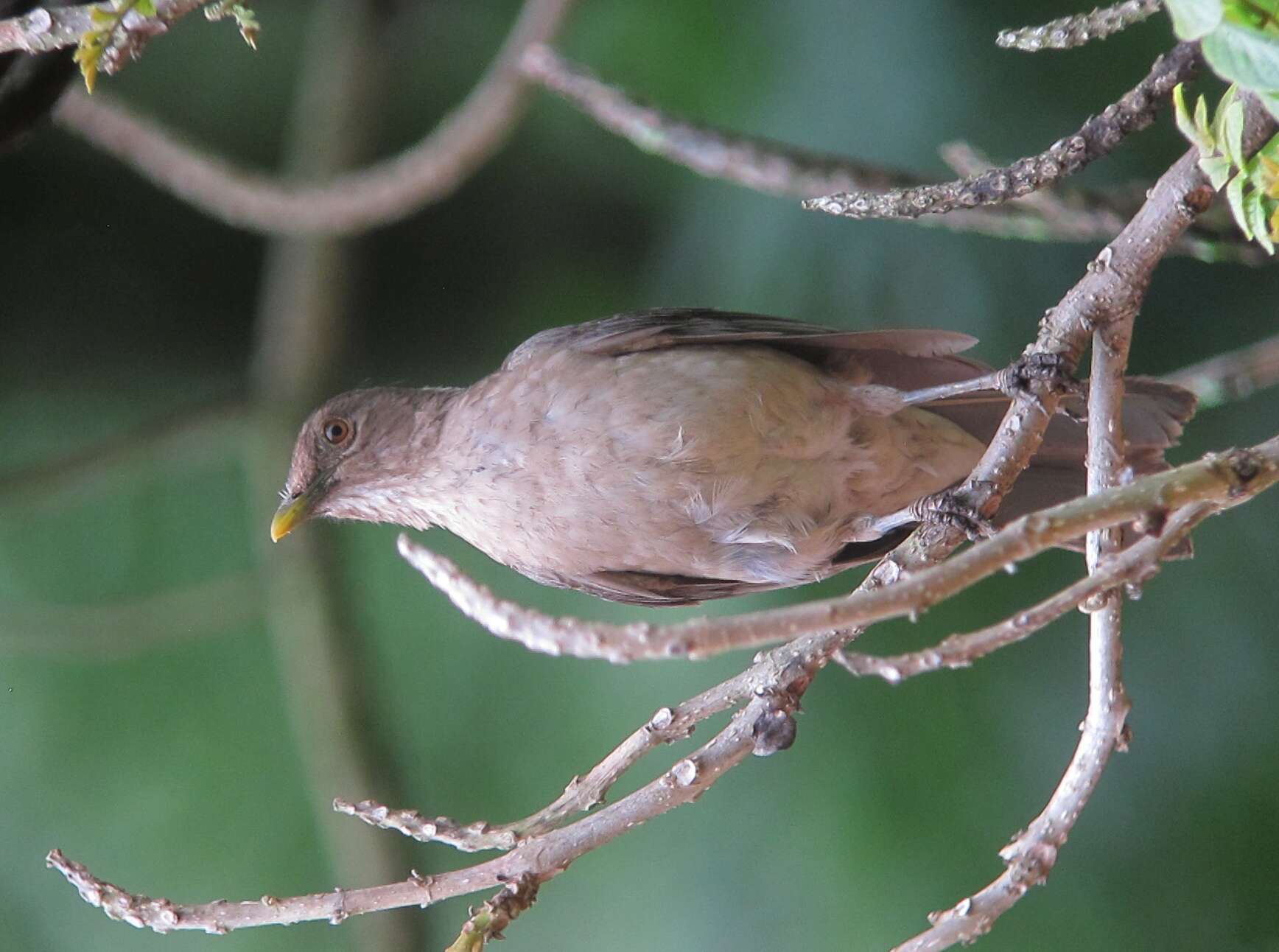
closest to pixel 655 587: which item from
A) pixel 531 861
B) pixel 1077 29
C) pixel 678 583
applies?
pixel 678 583

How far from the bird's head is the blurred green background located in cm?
143

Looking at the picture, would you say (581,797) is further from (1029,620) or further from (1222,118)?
(1222,118)

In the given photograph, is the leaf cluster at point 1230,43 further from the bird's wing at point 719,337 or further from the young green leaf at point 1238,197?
the bird's wing at point 719,337

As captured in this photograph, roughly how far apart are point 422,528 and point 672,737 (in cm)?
84

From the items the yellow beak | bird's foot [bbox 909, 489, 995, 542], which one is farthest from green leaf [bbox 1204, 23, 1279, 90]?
the yellow beak

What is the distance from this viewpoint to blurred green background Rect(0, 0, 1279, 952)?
9.79ft

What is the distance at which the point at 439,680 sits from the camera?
373cm

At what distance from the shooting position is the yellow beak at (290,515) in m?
2.00

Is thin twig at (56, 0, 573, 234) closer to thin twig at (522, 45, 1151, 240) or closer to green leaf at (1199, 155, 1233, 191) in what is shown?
thin twig at (522, 45, 1151, 240)

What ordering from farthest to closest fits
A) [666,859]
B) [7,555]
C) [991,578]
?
[7,555] → [666,859] → [991,578]

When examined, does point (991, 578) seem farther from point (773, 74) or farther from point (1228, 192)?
point (1228, 192)

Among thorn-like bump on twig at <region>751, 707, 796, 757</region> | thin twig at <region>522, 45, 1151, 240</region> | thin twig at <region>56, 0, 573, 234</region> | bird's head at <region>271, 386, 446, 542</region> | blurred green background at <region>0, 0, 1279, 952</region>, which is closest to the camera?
thorn-like bump on twig at <region>751, 707, 796, 757</region>

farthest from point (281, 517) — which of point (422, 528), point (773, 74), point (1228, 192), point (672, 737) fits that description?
point (773, 74)

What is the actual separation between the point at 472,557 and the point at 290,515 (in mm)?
1498
